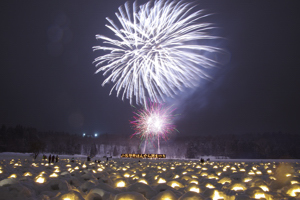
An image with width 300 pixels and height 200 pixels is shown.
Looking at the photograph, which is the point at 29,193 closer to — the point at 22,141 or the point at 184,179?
the point at 184,179

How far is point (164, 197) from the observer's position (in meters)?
7.43

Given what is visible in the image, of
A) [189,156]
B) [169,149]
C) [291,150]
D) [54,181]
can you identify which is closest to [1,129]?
[189,156]

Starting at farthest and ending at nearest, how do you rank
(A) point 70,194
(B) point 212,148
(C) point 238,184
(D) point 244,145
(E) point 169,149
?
(E) point 169,149 < (B) point 212,148 < (D) point 244,145 < (C) point 238,184 < (A) point 70,194

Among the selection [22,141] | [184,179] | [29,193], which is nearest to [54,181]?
[29,193]

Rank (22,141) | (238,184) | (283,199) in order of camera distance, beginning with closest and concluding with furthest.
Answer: (283,199)
(238,184)
(22,141)

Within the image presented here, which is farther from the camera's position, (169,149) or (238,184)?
(169,149)

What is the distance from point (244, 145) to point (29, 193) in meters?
141

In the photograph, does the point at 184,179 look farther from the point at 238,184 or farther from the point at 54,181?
the point at 54,181

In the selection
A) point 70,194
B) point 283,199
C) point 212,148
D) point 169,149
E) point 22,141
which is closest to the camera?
point 70,194

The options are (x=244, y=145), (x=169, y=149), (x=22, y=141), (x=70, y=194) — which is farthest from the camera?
(x=169, y=149)

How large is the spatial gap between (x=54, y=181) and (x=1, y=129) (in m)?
135

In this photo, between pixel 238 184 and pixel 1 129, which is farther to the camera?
pixel 1 129

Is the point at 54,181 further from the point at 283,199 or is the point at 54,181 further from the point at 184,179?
the point at 283,199

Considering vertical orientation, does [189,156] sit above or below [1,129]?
below
